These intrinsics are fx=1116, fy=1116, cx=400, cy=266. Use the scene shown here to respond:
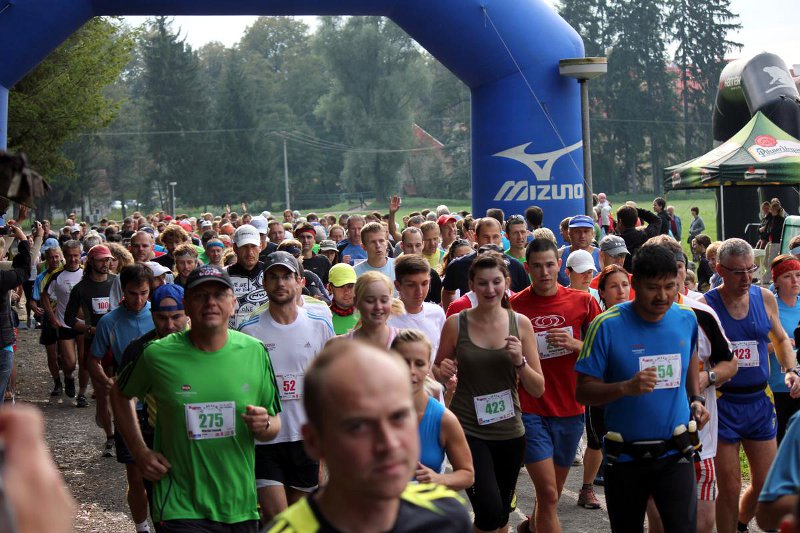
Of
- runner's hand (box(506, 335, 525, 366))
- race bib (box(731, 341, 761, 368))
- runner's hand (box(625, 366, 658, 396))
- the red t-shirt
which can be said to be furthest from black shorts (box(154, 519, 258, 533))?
race bib (box(731, 341, 761, 368))

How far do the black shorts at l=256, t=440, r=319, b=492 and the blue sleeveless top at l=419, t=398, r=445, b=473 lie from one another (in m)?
1.31

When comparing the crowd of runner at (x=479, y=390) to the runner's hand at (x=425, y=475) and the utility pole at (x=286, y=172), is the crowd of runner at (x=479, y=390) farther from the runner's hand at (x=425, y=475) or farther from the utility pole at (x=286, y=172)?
the utility pole at (x=286, y=172)

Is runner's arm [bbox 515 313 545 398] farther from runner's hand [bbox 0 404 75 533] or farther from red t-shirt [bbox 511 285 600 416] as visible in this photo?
runner's hand [bbox 0 404 75 533]

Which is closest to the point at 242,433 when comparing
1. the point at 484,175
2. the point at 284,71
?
the point at 484,175

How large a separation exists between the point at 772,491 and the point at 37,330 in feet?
62.3

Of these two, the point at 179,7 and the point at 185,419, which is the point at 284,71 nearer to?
the point at 179,7

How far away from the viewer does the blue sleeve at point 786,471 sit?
9.31 ft

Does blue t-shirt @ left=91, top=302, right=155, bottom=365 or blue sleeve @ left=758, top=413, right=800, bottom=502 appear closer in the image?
blue sleeve @ left=758, top=413, right=800, bottom=502

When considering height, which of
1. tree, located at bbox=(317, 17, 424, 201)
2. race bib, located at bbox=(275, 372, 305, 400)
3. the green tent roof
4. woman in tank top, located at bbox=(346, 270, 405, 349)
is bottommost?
race bib, located at bbox=(275, 372, 305, 400)

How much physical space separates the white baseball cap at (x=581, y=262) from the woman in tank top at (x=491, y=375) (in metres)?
1.98

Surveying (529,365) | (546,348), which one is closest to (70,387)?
(546,348)

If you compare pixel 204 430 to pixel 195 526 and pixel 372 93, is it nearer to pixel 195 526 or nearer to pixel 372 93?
pixel 195 526

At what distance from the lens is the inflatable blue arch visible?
1445cm

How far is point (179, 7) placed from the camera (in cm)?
1427
